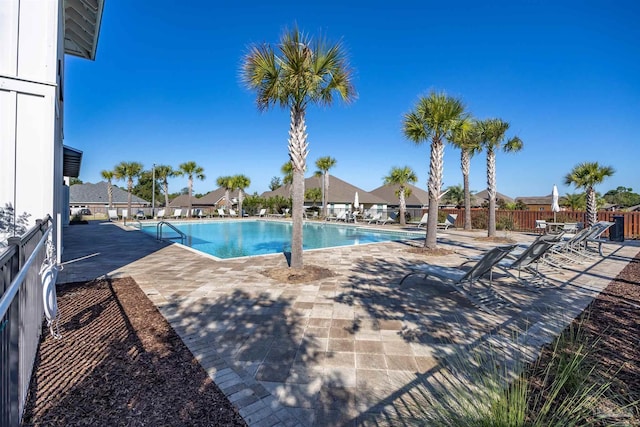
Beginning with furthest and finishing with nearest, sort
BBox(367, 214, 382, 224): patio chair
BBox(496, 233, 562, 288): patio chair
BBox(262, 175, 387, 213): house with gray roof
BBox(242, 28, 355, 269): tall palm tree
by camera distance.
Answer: BBox(262, 175, 387, 213): house with gray roof
BBox(367, 214, 382, 224): patio chair
BBox(242, 28, 355, 269): tall palm tree
BBox(496, 233, 562, 288): patio chair

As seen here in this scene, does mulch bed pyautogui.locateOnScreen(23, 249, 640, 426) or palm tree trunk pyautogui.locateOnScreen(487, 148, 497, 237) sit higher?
palm tree trunk pyautogui.locateOnScreen(487, 148, 497, 237)

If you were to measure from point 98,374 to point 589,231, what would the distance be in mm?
11575

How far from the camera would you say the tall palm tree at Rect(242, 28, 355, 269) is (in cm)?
609

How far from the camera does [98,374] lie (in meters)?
2.74

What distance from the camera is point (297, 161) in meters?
6.57

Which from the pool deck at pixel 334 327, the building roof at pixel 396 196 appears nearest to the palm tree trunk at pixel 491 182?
the pool deck at pixel 334 327

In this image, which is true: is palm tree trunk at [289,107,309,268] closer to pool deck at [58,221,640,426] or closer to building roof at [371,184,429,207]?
pool deck at [58,221,640,426]

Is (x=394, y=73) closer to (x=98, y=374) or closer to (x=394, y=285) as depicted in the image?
(x=394, y=285)

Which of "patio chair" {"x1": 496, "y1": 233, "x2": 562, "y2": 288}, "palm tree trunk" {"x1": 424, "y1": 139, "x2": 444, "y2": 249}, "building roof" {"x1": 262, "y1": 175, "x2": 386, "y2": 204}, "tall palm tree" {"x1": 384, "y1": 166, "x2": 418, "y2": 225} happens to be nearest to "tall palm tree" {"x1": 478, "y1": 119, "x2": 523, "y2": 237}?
"palm tree trunk" {"x1": 424, "y1": 139, "x2": 444, "y2": 249}

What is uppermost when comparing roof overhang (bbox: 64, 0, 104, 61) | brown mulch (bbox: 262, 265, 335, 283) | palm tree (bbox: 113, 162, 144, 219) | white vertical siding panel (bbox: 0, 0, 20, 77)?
roof overhang (bbox: 64, 0, 104, 61)

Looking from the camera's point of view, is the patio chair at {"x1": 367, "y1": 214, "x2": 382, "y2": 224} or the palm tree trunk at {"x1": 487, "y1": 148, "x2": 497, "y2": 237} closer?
the palm tree trunk at {"x1": 487, "y1": 148, "x2": 497, "y2": 237}

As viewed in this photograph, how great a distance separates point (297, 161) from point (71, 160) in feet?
33.0

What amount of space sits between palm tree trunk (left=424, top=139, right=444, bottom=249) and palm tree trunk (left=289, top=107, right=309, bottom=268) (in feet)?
17.6

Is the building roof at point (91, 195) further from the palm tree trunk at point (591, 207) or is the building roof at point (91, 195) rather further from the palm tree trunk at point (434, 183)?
the palm tree trunk at point (591, 207)
